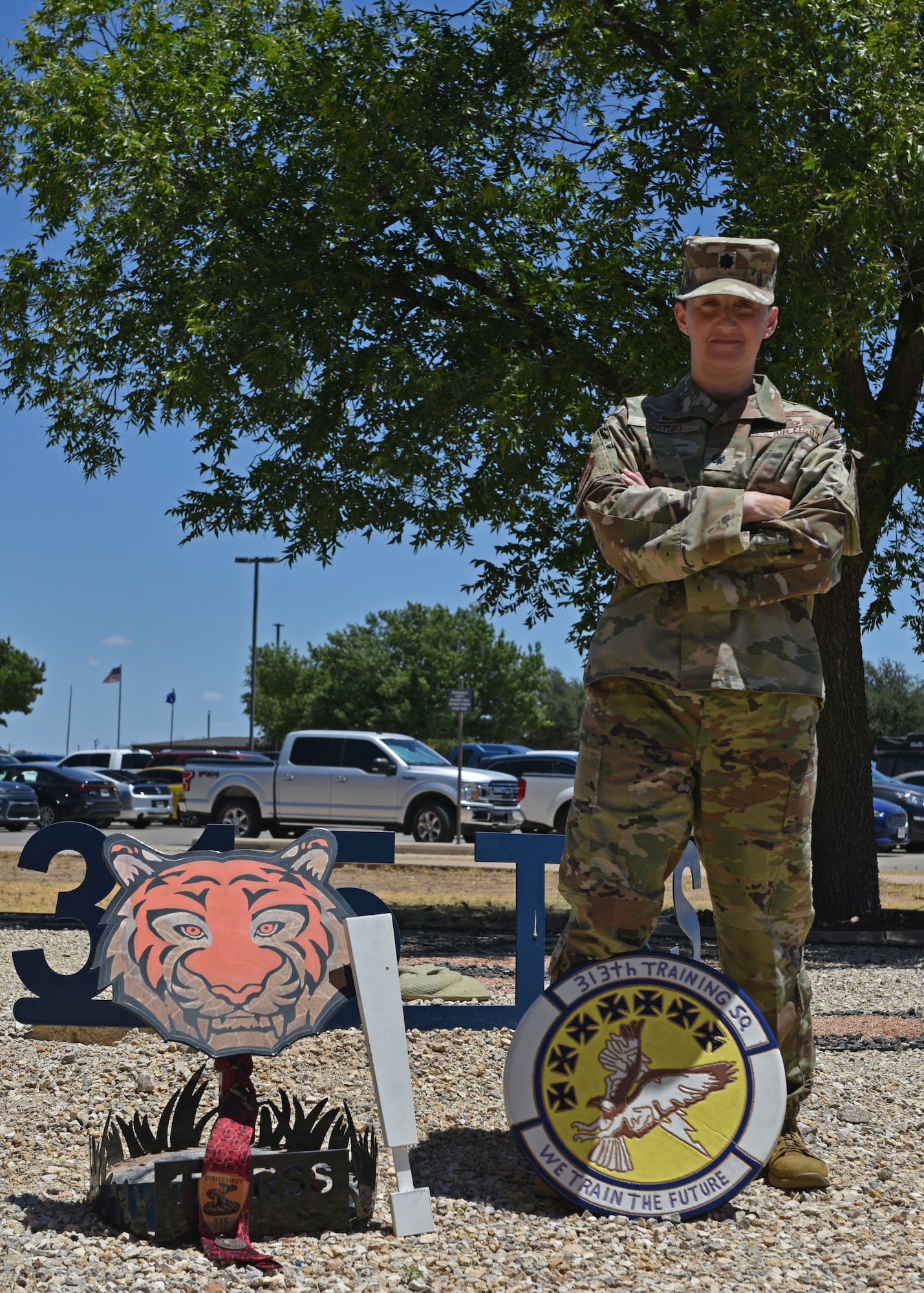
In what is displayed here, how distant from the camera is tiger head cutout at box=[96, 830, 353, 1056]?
2.59 m

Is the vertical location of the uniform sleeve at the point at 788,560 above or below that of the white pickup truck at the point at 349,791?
above

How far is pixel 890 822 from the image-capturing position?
66.7 ft

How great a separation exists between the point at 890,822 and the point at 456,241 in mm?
14527

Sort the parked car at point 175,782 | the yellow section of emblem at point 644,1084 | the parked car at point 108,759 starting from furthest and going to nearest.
Answer: the parked car at point 108,759
the parked car at point 175,782
the yellow section of emblem at point 644,1084

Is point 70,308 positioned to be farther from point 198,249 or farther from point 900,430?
point 900,430

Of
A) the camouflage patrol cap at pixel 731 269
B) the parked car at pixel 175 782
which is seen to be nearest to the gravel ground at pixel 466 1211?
the camouflage patrol cap at pixel 731 269

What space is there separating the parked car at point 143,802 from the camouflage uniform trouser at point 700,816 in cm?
2268

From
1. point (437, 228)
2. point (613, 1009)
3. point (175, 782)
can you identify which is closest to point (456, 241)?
point (437, 228)

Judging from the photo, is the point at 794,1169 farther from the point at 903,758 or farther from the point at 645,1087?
the point at 903,758

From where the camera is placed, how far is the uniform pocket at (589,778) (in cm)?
299

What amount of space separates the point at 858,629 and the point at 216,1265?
785 cm

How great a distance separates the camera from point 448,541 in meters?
9.63

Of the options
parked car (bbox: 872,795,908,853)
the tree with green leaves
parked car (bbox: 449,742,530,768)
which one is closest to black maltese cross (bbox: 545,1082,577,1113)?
the tree with green leaves

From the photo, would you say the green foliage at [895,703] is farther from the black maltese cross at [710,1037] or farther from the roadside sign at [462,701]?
the black maltese cross at [710,1037]
